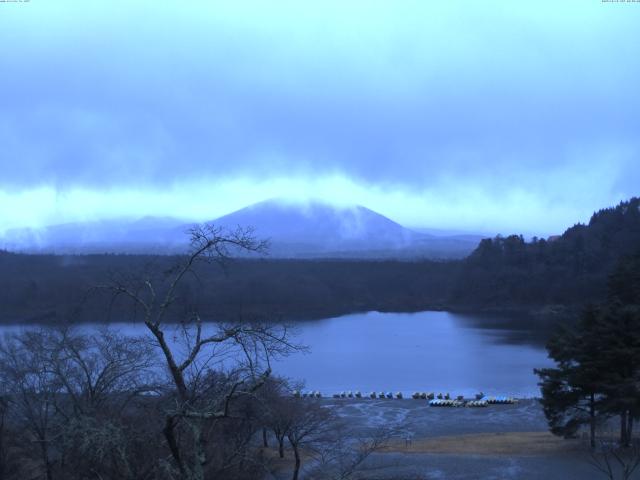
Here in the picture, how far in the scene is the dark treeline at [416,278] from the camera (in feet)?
117

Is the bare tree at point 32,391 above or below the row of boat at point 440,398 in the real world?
above

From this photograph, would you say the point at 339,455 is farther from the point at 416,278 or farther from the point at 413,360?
A: the point at 416,278

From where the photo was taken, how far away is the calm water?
1808cm

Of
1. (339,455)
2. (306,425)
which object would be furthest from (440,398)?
(339,455)

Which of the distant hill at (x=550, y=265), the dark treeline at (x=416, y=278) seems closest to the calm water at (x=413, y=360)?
the dark treeline at (x=416, y=278)

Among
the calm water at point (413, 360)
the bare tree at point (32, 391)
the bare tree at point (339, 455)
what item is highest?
the bare tree at point (32, 391)

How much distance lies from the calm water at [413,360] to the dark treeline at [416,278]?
6487 mm

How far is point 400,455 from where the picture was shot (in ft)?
29.4

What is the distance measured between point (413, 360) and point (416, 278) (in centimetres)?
2883

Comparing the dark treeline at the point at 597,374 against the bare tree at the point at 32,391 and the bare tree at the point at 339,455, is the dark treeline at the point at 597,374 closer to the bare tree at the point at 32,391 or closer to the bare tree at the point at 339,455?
the bare tree at the point at 339,455

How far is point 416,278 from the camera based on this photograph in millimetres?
51094

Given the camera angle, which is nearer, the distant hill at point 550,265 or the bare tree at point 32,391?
the bare tree at point 32,391

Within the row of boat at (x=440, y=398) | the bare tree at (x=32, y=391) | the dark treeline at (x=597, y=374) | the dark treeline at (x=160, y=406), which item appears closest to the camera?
the dark treeline at (x=160, y=406)

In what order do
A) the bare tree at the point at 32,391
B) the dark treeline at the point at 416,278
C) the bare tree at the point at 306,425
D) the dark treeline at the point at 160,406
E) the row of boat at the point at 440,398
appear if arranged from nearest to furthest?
the dark treeline at the point at 160,406, the bare tree at the point at 32,391, the bare tree at the point at 306,425, the row of boat at the point at 440,398, the dark treeline at the point at 416,278
